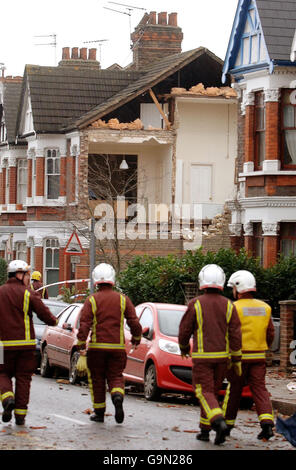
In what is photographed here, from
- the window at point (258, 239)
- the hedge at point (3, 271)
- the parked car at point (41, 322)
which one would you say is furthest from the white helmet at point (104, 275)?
the hedge at point (3, 271)

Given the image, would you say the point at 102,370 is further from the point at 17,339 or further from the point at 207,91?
the point at 207,91

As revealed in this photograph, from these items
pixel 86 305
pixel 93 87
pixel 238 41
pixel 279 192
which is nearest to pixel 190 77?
pixel 93 87

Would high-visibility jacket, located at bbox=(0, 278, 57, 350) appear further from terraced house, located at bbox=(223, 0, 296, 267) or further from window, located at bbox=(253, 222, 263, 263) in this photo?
window, located at bbox=(253, 222, 263, 263)

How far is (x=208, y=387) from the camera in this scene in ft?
38.3

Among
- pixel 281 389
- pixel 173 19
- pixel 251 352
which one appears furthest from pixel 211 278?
pixel 173 19

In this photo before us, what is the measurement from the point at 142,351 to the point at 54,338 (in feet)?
11.4

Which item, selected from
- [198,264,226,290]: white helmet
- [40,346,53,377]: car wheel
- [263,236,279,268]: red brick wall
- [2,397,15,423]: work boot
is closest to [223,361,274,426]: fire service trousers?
[198,264,226,290]: white helmet

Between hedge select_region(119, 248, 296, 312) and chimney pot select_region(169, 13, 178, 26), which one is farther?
chimney pot select_region(169, 13, 178, 26)

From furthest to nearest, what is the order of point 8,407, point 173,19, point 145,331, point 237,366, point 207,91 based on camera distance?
point 173,19, point 207,91, point 145,331, point 8,407, point 237,366

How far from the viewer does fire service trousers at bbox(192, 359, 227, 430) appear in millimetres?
11430

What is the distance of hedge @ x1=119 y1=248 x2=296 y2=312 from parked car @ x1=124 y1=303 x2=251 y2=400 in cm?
488

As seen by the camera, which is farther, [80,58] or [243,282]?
[80,58]

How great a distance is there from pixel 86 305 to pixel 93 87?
2867 cm

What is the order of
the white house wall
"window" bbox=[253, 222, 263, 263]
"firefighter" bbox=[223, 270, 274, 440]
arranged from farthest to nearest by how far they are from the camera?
1. the white house wall
2. "window" bbox=[253, 222, 263, 263]
3. "firefighter" bbox=[223, 270, 274, 440]
